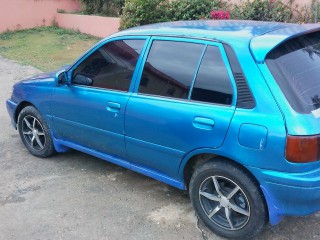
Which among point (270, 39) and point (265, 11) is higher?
point (270, 39)

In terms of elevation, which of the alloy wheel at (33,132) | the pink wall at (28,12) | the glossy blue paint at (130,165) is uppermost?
the glossy blue paint at (130,165)

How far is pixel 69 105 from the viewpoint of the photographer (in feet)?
13.9

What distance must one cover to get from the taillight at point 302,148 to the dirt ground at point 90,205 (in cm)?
90

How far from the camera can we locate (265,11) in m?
8.90

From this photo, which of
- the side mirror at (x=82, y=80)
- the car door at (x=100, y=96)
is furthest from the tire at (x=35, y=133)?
the side mirror at (x=82, y=80)

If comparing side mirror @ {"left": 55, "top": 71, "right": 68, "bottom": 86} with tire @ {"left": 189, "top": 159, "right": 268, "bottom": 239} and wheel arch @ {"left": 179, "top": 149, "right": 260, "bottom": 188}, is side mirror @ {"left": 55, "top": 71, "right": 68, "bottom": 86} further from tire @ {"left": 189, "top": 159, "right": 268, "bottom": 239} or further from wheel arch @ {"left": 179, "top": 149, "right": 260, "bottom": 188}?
tire @ {"left": 189, "top": 159, "right": 268, "bottom": 239}

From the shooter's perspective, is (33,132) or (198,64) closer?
(198,64)

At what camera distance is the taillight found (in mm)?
2707

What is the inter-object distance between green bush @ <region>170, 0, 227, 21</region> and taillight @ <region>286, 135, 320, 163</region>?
783cm

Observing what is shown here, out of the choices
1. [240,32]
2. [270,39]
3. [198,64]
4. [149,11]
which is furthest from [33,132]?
[149,11]

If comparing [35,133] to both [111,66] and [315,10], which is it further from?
[315,10]

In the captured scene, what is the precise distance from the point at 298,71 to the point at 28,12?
15924 mm

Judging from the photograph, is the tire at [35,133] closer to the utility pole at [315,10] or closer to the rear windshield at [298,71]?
the rear windshield at [298,71]

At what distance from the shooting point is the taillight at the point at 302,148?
2.71 m
